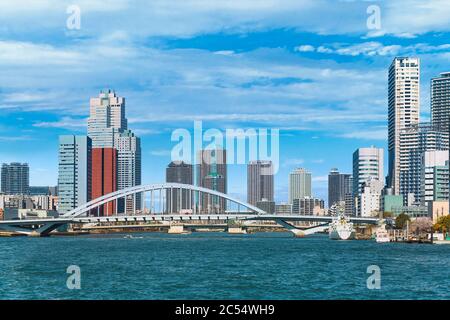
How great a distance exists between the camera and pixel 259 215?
11625 centimetres

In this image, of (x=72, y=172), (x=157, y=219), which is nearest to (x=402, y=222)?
(x=157, y=219)

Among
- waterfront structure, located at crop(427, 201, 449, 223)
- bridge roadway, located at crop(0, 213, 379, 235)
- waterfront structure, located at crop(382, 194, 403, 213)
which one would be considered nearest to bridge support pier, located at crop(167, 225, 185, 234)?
bridge roadway, located at crop(0, 213, 379, 235)

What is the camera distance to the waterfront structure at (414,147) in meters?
184

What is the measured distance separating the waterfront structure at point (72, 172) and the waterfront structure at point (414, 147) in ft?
247

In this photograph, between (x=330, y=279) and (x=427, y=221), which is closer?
(x=330, y=279)

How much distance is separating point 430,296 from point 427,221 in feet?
267

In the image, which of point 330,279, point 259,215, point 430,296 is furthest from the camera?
point 259,215

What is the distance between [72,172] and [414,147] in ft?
269

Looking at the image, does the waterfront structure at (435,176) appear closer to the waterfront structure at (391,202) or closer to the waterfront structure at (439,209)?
the waterfront structure at (391,202)

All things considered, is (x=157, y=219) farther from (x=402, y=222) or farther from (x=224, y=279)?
(x=224, y=279)

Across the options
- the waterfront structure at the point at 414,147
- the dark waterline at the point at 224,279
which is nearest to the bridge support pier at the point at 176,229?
the waterfront structure at the point at 414,147

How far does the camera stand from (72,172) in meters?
189
